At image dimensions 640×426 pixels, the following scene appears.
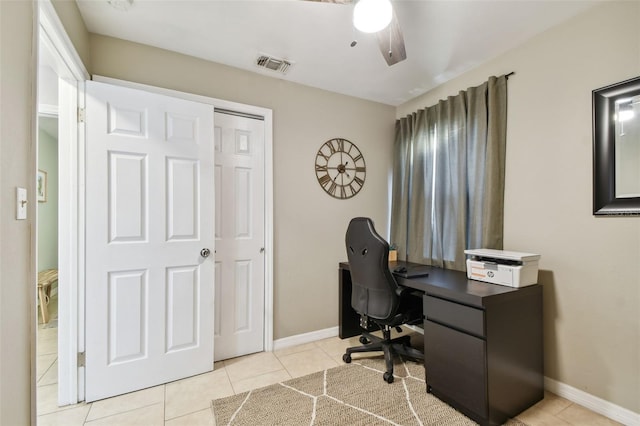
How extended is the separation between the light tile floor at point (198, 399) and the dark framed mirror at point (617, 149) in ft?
4.10

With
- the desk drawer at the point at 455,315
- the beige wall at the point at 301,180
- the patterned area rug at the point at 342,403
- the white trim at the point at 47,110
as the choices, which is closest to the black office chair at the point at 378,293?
the patterned area rug at the point at 342,403

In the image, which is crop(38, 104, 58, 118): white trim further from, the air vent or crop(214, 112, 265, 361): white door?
the air vent

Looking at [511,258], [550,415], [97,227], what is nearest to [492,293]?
[511,258]

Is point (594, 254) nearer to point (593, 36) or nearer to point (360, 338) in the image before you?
point (593, 36)

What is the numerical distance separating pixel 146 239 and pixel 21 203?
3.21 ft

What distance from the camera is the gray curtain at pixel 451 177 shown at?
2240 millimetres

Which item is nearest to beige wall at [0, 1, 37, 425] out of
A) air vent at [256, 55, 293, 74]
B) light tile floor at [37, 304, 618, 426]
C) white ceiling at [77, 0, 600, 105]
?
light tile floor at [37, 304, 618, 426]

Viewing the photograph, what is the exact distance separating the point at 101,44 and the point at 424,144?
2758mm

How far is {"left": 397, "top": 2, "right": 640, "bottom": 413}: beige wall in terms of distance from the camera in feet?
5.43

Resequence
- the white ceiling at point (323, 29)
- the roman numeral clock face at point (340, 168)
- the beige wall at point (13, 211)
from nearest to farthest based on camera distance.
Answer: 1. the beige wall at point (13, 211)
2. the white ceiling at point (323, 29)
3. the roman numeral clock face at point (340, 168)

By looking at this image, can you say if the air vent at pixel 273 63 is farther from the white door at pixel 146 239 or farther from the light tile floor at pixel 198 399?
the light tile floor at pixel 198 399

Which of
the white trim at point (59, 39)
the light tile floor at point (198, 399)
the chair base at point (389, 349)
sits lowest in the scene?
the light tile floor at point (198, 399)

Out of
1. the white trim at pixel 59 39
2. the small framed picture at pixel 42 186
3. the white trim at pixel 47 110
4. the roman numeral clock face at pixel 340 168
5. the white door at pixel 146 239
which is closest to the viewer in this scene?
the white trim at pixel 59 39

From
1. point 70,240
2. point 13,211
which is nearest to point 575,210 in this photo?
point 13,211
